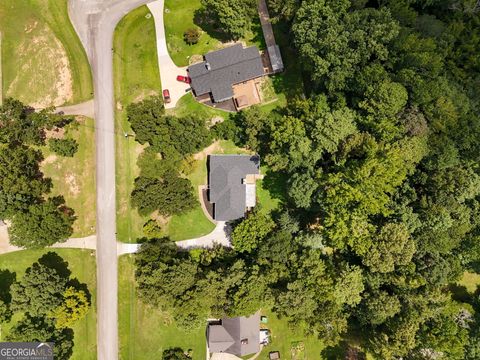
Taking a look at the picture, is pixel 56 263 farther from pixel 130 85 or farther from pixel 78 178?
pixel 130 85

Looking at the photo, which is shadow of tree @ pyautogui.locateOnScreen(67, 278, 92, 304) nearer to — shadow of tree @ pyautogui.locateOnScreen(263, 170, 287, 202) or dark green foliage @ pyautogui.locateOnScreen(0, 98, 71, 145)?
dark green foliage @ pyautogui.locateOnScreen(0, 98, 71, 145)

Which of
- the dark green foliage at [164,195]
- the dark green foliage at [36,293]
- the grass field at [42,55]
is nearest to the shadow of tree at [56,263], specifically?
the dark green foliage at [36,293]

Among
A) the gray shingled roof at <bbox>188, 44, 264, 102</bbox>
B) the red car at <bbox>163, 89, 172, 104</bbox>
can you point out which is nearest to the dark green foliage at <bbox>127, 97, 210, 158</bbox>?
the red car at <bbox>163, 89, 172, 104</bbox>

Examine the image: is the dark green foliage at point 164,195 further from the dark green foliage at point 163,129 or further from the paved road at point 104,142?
the paved road at point 104,142

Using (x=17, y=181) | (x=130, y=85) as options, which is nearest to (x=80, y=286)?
(x=17, y=181)

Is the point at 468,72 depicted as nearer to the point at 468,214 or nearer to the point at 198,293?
the point at 468,214

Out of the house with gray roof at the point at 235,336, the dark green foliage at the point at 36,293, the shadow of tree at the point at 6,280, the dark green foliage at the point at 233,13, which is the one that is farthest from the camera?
the shadow of tree at the point at 6,280
